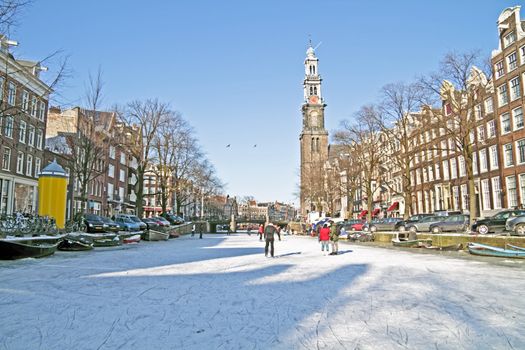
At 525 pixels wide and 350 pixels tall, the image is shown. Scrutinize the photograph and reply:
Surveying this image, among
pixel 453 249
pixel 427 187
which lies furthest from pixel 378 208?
pixel 453 249

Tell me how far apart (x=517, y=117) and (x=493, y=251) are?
2368 centimetres

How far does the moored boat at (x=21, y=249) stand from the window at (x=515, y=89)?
39089mm

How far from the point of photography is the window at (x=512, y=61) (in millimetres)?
37062

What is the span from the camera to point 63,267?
14.1m

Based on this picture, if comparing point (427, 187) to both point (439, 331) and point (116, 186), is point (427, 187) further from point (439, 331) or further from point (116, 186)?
point (439, 331)

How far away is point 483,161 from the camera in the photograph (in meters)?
41.5

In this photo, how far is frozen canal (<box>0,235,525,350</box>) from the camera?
5.73 m

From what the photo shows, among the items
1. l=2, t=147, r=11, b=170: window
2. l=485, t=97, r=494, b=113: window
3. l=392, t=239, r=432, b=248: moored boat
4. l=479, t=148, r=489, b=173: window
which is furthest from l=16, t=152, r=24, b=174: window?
l=485, t=97, r=494, b=113: window

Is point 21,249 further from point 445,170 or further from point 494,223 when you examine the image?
point 445,170

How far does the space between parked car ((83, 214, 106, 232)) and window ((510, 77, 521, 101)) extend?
3760 centimetres

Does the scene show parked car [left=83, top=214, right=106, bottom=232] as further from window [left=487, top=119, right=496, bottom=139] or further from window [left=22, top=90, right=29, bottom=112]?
window [left=487, top=119, right=496, bottom=139]

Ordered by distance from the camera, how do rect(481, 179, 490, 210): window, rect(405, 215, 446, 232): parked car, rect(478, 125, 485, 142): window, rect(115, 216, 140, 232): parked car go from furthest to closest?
1. rect(478, 125, 485, 142): window
2. rect(481, 179, 490, 210): window
3. rect(115, 216, 140, 232): parked car
4. rect(405, 215, 446, 232): parked car

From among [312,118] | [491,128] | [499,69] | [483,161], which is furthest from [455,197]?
[312,118]

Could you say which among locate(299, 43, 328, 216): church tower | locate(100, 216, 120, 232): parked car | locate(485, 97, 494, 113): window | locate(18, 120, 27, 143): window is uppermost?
locate(299, 43, 328, 216): church tower
